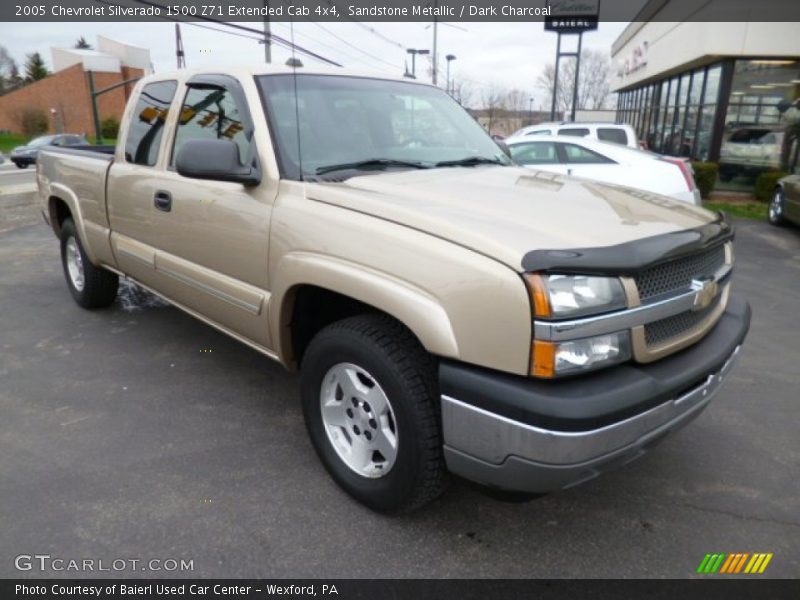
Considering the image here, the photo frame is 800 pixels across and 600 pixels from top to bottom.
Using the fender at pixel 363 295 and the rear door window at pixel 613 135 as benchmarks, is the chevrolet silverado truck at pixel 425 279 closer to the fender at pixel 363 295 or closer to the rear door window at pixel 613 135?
the fender at pixel 363 295

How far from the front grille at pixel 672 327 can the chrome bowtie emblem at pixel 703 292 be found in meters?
0.04

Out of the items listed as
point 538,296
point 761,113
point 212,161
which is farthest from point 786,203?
point 212,161

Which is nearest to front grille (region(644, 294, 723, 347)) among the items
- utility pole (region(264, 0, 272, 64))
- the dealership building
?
utility pole (region(264, 0, 272, 64))

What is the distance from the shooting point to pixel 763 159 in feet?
49.9

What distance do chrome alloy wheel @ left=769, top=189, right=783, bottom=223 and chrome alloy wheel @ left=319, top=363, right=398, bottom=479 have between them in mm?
10624

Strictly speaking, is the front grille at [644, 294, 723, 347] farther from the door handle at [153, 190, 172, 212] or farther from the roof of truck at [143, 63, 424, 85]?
the door handle at [153, 190, 172, 212]

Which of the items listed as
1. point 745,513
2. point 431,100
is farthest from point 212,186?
point 745,513

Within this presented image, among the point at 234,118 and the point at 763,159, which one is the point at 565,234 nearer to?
the point at 234,118

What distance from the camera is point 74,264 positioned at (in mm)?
5648

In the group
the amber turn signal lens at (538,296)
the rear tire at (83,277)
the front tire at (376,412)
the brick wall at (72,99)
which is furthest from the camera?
the brick wall at (72,99)

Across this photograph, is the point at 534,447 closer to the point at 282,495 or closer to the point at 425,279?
the point at 425,279

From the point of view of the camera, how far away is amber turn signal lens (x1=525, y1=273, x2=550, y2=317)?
1.93 meters

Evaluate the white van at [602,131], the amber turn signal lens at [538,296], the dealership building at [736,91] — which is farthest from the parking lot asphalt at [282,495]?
the dealership building at [736,91]

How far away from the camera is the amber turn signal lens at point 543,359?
1.94 m
